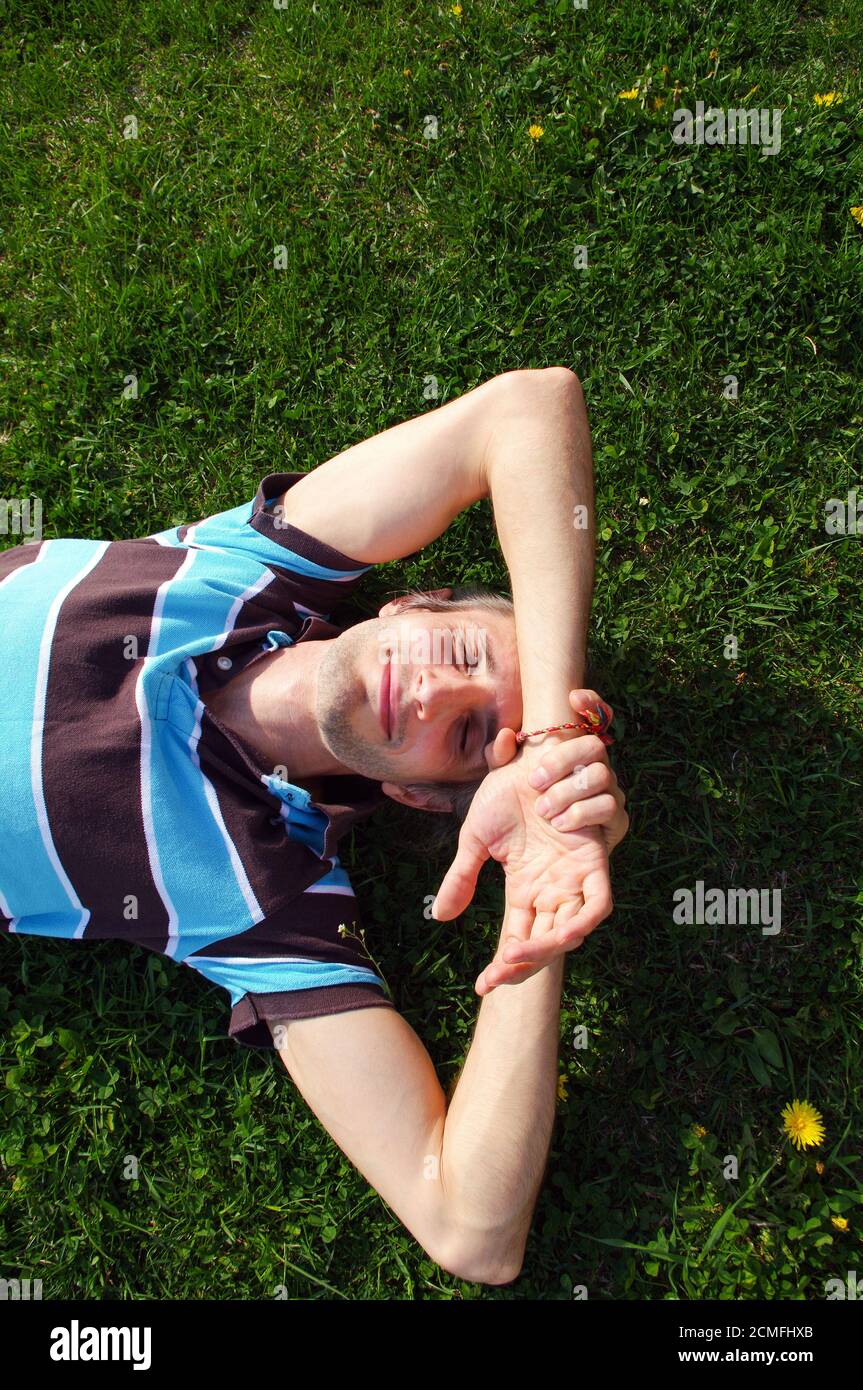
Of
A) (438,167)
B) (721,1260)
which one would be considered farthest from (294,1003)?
(438,167)

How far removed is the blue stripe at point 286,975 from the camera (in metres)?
2.97

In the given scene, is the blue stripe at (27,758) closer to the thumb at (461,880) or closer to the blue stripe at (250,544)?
the blue stripe at (250,544)

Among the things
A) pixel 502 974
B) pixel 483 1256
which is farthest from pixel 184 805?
pixel 483 1256

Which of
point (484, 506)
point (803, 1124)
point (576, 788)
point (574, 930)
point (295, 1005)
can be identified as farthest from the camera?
point (484, 506)

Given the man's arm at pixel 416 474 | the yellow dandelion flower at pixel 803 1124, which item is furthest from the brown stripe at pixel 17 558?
the yellow dandelion flower at pixel 803 1124

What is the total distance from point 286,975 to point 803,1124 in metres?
2.15

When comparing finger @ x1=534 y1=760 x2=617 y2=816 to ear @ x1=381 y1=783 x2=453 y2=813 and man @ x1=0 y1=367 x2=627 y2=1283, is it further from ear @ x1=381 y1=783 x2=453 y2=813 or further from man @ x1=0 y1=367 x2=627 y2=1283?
ear @ x1=381 y1=783 x2=453 y2=813

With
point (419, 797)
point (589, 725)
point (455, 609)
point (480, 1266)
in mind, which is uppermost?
point (455, 609)

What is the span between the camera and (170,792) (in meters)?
3.04

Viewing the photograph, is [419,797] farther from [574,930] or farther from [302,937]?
[574,930]

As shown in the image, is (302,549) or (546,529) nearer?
(546,529)

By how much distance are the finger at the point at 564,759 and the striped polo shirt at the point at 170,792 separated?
0.84 metres

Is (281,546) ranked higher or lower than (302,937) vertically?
higher

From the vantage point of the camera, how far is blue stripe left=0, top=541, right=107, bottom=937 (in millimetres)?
2988
